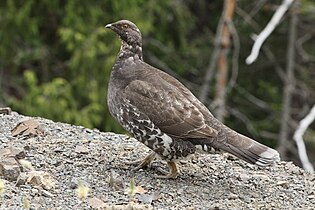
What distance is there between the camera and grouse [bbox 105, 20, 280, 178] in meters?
7.48

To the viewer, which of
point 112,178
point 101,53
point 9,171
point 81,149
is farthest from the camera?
point 101,53

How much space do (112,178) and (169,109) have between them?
2.84 feet

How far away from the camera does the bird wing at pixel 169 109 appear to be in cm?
754

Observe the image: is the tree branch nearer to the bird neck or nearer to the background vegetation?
the background vegetation

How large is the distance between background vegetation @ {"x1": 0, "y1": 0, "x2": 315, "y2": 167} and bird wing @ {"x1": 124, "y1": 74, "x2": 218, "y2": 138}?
692 centimetres

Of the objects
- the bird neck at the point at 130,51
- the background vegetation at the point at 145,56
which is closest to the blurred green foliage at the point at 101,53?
the background vegetation at the point at 145,56

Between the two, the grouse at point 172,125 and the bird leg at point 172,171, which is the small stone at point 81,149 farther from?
the bird leg at point 172,171

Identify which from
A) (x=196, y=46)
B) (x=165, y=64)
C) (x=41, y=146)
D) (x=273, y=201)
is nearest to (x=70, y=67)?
(x=165, y=64)

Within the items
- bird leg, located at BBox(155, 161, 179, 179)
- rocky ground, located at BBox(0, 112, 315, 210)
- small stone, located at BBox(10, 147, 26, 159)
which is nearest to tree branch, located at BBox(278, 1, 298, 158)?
→ rocky ground, located at BBox(0, 112, 315, 210)

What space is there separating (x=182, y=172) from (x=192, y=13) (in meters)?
11.3

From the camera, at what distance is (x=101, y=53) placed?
15.3 m

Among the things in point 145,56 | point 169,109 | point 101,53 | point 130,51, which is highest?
point 130,51

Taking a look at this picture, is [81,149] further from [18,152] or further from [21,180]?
[21,180]

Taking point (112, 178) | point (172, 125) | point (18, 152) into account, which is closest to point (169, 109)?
point (172, 125)
